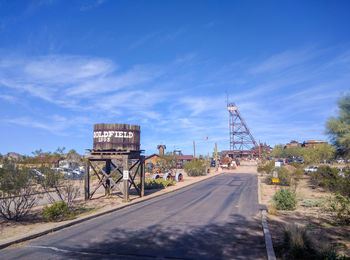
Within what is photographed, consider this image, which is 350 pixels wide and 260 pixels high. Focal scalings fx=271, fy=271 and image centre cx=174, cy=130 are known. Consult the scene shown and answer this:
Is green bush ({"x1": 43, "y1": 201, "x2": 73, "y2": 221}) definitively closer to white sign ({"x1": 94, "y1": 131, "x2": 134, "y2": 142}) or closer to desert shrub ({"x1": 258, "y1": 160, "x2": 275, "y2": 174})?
white sign ({"x1": 94, "y1": 131, "x2": 134, "y2": 142})

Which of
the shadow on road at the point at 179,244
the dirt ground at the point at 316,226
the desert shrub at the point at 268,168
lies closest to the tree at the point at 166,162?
the desert shrub at the point at 268,168

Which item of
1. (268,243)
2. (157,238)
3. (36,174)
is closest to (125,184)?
(36,174)

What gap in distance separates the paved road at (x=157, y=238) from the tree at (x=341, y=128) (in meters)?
14.3

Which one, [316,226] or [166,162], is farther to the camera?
[166,162]

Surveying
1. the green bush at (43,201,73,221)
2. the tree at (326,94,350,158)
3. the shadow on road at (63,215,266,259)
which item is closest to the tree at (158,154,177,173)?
the tree at (326,94,350,158)

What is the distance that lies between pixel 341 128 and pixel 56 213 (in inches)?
865

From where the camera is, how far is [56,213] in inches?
445

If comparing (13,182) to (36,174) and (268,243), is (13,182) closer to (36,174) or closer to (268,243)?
(36,174)

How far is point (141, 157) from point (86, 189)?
405 cm

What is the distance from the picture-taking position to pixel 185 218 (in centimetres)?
1169

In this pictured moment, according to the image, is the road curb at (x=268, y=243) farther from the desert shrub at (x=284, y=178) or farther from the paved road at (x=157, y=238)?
the desert shrub at (x=284, y=178)

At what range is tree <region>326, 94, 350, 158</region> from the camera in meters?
22.3

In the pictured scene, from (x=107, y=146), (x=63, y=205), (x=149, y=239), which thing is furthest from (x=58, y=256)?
(x=107, y=146)

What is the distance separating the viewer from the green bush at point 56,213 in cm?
1114
